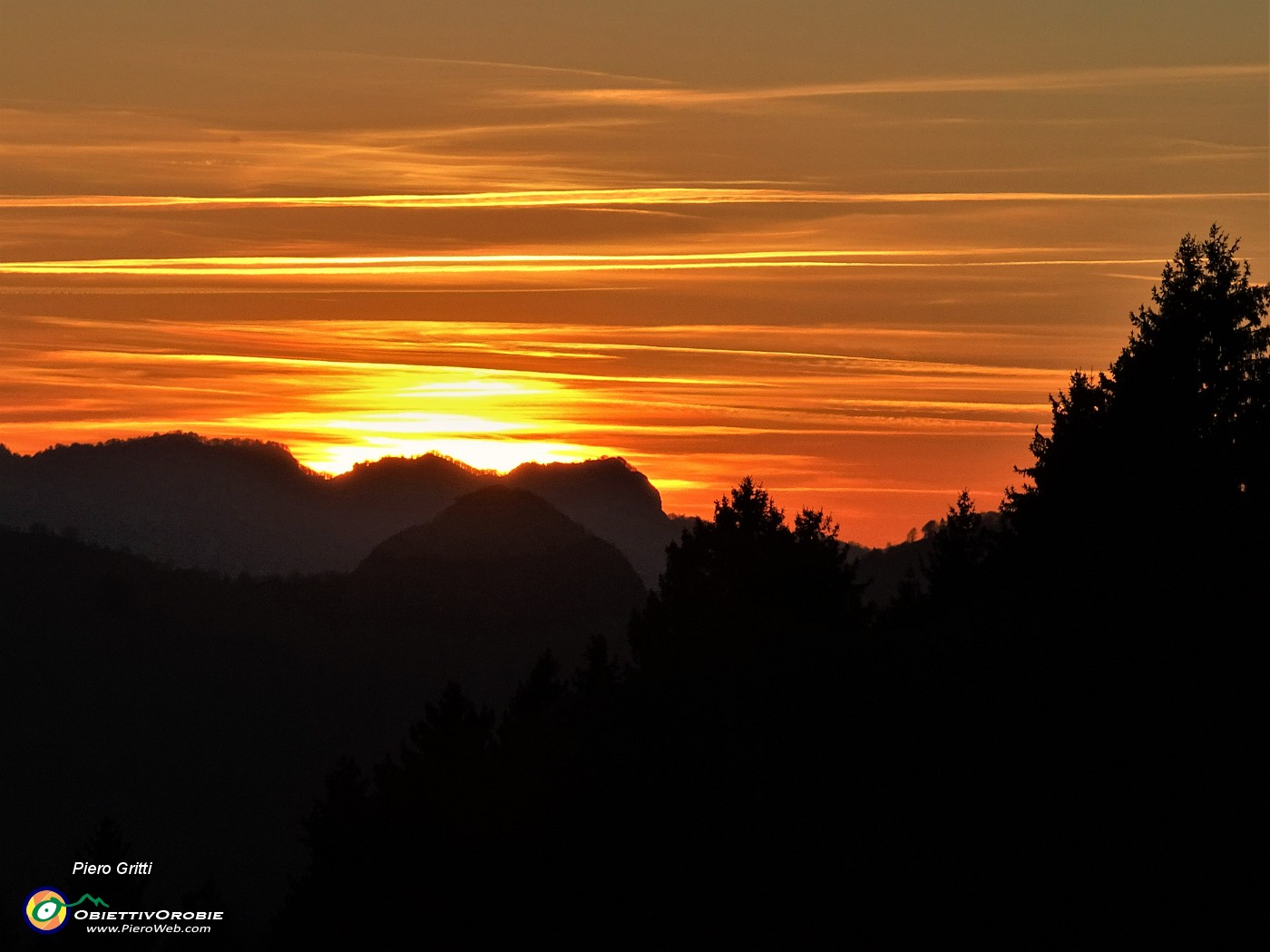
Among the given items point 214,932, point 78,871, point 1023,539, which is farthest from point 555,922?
point 1023,539

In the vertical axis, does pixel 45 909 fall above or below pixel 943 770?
below

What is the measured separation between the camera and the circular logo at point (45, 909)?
123ft

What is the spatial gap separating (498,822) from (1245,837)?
14.7 metres

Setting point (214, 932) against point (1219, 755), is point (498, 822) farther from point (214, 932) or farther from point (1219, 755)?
point (1219, 755)

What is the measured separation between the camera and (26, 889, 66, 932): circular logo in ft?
123

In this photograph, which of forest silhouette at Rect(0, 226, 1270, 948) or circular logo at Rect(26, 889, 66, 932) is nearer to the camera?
forest silhouette at Rect(0, 226, 1270, 948)

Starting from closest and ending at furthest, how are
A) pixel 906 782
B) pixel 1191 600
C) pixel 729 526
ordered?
1. pixel 906 782
2. pixel 1191 600
3. pixel 729 526

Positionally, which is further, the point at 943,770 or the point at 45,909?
the point at 45,909

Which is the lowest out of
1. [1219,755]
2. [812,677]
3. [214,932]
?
[214,932]

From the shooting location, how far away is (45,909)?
37438 millimetres

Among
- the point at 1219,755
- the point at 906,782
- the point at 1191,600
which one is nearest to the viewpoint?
the point at 1219,755

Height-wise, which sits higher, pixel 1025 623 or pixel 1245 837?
pixel 1025 623

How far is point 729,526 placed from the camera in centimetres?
6469

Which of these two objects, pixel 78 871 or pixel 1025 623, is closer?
pixel 1025 623
